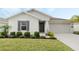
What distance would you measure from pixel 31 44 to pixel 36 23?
187 cm

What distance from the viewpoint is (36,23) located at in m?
12.9

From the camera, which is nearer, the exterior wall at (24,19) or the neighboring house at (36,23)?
the neighboring house at (36,23)

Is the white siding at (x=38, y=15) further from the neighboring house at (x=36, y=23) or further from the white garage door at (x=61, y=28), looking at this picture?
the white garage door at (x=61, y=28)

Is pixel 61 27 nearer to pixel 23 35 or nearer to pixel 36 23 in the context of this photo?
pixel 36 23

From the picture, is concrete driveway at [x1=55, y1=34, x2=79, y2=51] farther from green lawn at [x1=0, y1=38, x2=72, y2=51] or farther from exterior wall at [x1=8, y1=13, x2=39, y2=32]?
exterior wall at [x1=8, y1=13, x2=39, y2=32]

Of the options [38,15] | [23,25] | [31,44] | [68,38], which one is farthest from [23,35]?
[68,38]

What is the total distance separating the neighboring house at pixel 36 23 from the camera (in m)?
11.8

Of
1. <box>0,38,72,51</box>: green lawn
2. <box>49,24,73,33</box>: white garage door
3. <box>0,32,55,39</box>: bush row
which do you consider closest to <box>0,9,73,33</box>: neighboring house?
<box>49,24,73,33</box>: white garage door

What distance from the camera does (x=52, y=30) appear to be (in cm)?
1165

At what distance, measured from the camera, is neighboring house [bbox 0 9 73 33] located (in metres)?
11.8

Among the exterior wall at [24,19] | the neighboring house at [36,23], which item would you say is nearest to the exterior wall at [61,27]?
the neighboring house at [36,23]

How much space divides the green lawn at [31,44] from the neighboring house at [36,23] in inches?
24.3
